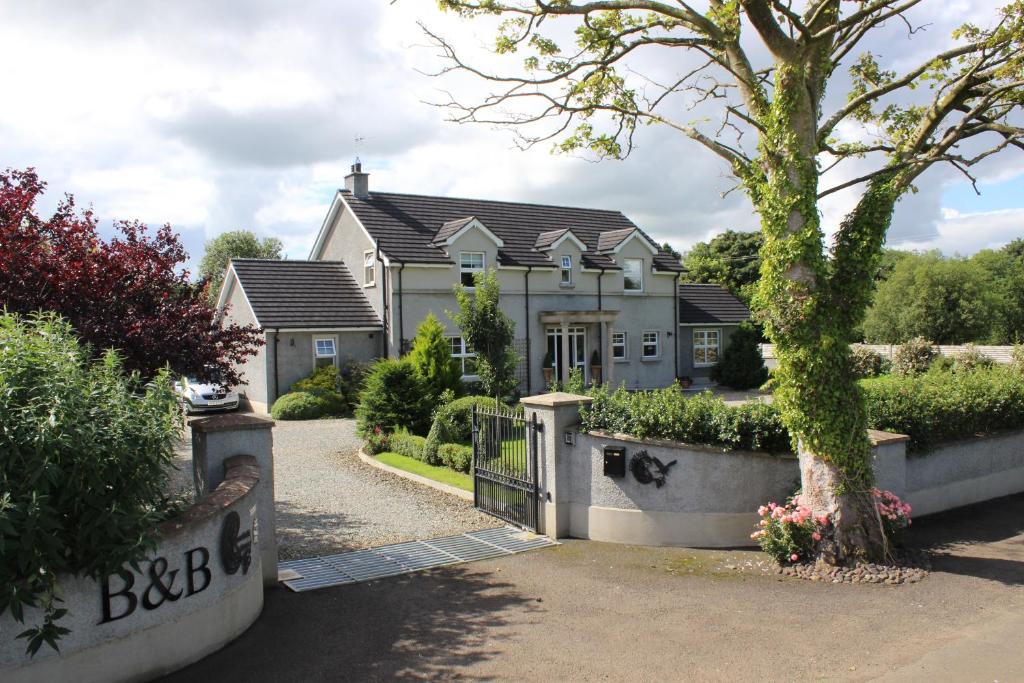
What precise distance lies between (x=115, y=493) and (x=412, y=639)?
2982 mm

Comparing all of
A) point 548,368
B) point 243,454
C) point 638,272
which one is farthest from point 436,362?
point 638,272

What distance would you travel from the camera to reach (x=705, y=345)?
120 ft

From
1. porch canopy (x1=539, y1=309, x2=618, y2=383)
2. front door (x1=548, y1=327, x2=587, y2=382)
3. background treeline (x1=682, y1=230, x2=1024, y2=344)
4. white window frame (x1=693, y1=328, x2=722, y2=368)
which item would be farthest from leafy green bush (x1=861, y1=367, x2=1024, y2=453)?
background treeline (x1=682, y1=230, x2=1024, y2=344)

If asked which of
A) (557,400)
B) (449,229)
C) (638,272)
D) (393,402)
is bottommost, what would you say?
(393,402)

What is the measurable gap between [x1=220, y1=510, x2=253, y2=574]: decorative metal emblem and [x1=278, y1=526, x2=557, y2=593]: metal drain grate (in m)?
1.37

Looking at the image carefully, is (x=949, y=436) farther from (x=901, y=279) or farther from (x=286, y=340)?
(x=901, y=279)

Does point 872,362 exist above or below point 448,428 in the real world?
above

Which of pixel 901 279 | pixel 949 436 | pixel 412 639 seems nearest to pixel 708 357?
pixel 901 279

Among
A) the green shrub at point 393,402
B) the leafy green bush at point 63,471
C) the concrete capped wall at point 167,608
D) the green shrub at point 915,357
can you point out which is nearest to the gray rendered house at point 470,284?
the green shrub at point 393,402

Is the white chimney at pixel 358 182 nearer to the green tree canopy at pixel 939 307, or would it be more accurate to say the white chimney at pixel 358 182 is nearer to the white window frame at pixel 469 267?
the white window frame at pixel 469 267

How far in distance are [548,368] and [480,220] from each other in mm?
6840

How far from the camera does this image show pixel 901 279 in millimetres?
45594

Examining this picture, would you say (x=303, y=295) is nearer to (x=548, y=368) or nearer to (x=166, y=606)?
(x=548, y=368)

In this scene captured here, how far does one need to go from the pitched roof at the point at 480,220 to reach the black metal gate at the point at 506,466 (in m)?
16.1
